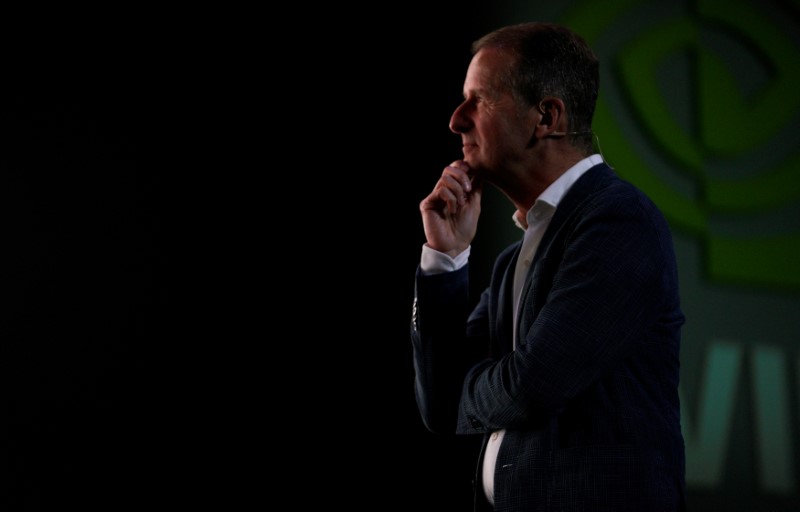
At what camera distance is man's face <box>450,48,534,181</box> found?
5.36 feet

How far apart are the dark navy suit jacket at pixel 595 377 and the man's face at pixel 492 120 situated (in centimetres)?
23

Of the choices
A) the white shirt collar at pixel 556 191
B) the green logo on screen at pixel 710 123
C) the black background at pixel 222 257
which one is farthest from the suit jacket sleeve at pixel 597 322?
the green logo on screen at pixel 710 123

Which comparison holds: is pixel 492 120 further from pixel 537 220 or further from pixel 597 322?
pixel 597 322

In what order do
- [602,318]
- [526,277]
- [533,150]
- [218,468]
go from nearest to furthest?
[602,318] → [526,277] → [533,150] → [218,468]

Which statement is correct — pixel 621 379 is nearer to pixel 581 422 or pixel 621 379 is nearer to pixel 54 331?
pixel 581 422

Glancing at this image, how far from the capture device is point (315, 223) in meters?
2.93

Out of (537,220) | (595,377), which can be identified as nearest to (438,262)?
(537,220)

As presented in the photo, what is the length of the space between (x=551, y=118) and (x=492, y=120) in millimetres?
114

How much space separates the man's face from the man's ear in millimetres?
21

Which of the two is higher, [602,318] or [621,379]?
[602,318]

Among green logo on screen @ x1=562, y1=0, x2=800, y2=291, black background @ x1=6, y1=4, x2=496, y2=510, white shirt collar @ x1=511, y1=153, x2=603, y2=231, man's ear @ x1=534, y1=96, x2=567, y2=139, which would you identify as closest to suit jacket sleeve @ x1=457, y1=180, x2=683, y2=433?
white shirt collar @ x1=511, y1=153, x2=603, y2=231

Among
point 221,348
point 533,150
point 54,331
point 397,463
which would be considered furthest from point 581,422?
point 54,331

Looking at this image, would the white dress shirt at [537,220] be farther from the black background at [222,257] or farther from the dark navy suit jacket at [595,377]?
the black background at [222,257]

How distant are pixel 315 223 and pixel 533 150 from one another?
1.42 metres
